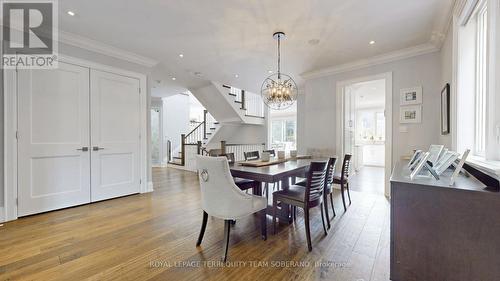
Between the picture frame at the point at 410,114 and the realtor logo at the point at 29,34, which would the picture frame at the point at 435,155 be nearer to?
the picture frame at the point at 410,114

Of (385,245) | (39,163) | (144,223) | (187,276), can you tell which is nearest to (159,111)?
(39,163)

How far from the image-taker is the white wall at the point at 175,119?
26.9 feet

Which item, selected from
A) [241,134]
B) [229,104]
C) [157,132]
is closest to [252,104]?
[241,134]

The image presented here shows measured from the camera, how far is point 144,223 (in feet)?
8.54

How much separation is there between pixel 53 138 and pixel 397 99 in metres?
5.46

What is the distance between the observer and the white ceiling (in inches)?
→ 94.3

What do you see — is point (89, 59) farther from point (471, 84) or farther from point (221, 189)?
point (471, 84)

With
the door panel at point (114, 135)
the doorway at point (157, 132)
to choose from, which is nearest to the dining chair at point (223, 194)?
the door panel at point (114, 135)

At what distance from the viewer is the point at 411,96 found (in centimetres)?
362

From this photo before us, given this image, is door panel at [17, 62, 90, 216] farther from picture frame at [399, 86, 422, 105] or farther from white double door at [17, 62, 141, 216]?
picture frame at [399, 86, 422, 105]

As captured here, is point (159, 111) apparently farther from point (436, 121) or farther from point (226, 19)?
point (436, 121)

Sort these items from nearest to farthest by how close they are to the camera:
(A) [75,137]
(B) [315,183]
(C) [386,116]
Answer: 1. (B) [315,183]
2. (A) [75,137]
3. (C) [386,116]

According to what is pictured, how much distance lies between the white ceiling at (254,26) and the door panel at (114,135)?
0.65 m

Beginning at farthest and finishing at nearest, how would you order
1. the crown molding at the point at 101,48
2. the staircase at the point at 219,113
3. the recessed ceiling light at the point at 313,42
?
the staircase at the point at 219,113
the recessed ceiling light at the point at 313,42
the crown molding at the point at 101,48
